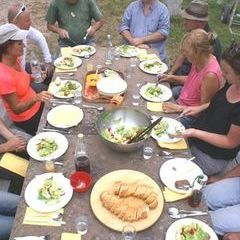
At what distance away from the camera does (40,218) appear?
7.67 ft

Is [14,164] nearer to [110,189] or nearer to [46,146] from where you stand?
[46,146]

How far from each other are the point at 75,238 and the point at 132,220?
419mm

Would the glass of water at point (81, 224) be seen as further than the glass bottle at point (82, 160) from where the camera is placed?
No

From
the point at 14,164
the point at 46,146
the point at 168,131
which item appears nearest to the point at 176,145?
the point at 168,131

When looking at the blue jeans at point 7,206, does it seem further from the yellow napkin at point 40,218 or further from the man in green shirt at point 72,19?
the man in green shirt at point 72,19

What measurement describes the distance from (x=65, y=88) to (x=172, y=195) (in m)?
1.80

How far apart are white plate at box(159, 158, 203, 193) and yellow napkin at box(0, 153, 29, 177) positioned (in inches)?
51.6

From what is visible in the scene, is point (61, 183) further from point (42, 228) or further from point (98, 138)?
point (98, 138)

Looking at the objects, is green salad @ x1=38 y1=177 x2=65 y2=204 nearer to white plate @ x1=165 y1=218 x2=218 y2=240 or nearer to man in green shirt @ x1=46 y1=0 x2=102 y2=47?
white plate @ x1=165 y1=218 x2=218 y2=240

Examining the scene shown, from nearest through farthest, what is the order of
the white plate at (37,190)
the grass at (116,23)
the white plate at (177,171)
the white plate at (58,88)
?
1. the white plate at (37,190)
2. the white plate at (177,171)
3. the white plate at (58,88)
4. the grass at (116,23)

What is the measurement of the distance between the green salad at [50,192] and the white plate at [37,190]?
0.02m

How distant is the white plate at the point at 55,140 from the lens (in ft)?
9.29

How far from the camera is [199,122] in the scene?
3.55 metres

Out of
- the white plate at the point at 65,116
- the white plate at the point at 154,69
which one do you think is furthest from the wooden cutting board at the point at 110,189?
the white plate at the point at 154,69
